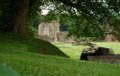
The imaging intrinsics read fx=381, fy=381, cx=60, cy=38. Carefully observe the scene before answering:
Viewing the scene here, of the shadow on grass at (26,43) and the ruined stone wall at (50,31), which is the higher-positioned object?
the shadow on grass at (26,43)

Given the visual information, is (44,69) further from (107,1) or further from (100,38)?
(100,38)

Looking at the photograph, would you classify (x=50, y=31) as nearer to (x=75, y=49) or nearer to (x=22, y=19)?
(x=75, y=49)

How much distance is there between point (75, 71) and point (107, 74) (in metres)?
0.68

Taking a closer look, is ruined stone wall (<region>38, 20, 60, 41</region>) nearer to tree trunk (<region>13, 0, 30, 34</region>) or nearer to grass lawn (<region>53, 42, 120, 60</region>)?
grass lawn (<region>53, 42, 120, 60</region>)

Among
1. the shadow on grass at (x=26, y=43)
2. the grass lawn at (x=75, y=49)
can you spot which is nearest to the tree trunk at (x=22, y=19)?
the shadow on grass at (x=26, y=43)

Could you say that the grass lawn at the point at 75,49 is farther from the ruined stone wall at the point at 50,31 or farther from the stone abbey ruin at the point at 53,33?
the stone abbey ruin at the point at 53,33

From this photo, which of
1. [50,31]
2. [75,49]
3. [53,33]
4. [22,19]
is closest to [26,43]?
[22,19]

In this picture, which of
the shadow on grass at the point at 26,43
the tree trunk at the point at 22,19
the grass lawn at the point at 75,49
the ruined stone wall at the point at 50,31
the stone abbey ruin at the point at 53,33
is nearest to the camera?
the shadow on grass at the point at 26,43

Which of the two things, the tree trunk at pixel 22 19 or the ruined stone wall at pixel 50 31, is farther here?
the ruined stone wall at pixel 50 31

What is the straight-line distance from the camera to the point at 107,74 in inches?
315

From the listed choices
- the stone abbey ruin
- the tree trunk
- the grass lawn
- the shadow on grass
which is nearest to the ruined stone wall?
the stone abbey ruin

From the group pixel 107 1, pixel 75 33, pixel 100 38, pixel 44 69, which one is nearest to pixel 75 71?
pixel 44 69

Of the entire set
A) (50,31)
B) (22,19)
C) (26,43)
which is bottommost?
(50,31)

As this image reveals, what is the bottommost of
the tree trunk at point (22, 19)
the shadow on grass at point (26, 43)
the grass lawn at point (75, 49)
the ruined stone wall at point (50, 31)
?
the grass lawn at point (75, 49)
